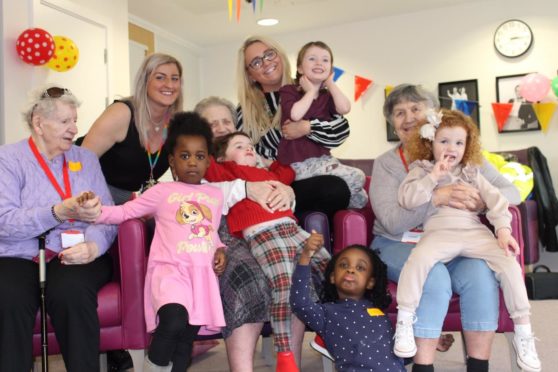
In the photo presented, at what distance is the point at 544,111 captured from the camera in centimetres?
580

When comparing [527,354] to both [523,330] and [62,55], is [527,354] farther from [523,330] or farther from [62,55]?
[62,55]

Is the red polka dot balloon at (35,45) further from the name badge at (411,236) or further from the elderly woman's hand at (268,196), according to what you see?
the name badge at (411,236)

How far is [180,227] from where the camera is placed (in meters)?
2.08

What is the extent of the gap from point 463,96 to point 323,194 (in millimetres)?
4390

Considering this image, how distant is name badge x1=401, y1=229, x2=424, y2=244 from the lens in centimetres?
233

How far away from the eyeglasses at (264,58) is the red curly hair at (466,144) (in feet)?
2.81

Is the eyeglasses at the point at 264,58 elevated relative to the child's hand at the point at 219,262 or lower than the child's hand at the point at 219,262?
→ elevated

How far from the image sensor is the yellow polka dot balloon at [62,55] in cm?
456

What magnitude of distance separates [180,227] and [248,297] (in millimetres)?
362

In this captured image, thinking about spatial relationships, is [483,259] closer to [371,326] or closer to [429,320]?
[429,320]

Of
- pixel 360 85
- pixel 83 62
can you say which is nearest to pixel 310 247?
pixel 83 62

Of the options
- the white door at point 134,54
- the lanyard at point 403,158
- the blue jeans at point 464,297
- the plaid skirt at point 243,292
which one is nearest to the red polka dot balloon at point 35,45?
the white door at point 134,54

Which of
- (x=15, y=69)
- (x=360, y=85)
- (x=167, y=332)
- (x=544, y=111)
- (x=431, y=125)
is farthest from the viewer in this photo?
(x=360, y=85)

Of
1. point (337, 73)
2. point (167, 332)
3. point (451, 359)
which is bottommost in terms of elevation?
point (451, 359)
